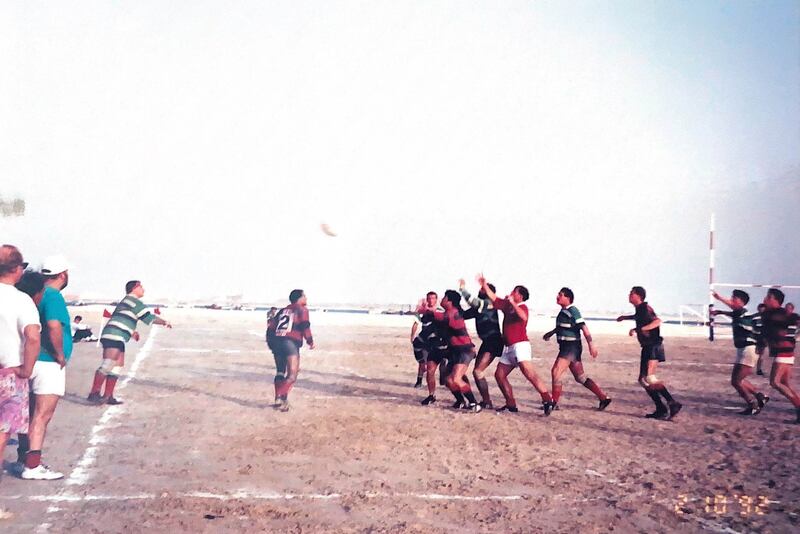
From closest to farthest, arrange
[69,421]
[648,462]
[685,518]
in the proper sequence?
[685,518] → [648,462] → [69,421]

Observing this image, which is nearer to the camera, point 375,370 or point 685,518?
point 685,518

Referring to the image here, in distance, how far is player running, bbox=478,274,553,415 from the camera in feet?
36.7

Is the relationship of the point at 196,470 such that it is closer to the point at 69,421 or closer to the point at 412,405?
the point at 69,421

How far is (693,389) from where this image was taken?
15.3 m

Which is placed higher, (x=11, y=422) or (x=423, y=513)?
(x=11, y=422)

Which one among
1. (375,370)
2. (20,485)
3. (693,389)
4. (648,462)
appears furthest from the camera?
(375,370)

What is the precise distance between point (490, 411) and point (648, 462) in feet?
11.5

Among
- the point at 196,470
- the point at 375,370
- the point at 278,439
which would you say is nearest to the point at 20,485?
the point at 196,470

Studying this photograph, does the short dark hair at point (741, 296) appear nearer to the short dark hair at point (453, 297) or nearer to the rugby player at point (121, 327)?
the short dark hair at point (453, 297)

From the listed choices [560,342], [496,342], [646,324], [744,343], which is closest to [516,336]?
[496,342]

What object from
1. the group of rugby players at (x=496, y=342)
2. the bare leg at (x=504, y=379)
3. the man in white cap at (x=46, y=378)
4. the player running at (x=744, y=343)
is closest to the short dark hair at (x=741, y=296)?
the player running at (x=744, y=343)

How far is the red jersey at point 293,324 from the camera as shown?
11500 millimetres

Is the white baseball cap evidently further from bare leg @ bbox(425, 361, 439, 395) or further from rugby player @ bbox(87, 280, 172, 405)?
bare leg @ bbox(425, 361, 439, 395)

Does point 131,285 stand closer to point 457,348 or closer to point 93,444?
point 93,444
